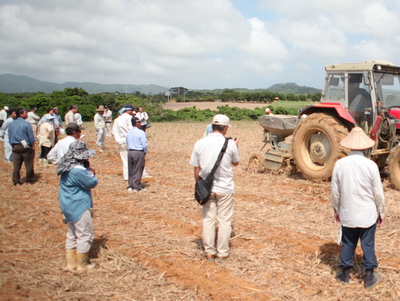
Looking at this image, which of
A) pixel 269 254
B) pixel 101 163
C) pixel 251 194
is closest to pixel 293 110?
pixel 101 163

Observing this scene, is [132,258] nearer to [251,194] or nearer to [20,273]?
[20,273]

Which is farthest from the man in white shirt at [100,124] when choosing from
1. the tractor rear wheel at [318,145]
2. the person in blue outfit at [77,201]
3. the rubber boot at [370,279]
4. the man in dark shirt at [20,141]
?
the rubber boot at [370,279]

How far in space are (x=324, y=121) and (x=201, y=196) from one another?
4364 millimetres

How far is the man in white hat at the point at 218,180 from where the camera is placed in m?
4.24

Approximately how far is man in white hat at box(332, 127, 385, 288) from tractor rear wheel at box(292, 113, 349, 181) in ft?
12.4

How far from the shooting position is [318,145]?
799 centimetres

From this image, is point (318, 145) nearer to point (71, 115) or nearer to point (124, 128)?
point (124, 128)

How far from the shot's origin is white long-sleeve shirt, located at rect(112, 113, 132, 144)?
26.5 ft

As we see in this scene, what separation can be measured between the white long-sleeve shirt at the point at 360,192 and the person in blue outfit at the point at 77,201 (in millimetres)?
2512

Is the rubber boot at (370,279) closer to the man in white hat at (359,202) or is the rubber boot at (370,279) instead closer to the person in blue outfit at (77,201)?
the man in white hat at (359,202)

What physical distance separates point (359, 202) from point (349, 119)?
13.8 feet

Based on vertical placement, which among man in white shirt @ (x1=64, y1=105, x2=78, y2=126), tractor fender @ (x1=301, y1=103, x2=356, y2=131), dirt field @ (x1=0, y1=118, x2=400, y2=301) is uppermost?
tractor fender @ (x1=301, y1=103, x2=356, y2=131)

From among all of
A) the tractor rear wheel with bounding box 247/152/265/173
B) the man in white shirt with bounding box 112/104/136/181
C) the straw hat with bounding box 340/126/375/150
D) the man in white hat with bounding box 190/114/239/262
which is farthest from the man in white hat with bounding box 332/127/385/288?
the tractor rear wheel with bounding box 247/152/265/173

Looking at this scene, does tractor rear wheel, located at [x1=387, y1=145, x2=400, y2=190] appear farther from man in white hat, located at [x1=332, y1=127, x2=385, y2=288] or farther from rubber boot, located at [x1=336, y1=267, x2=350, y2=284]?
rubber boot, located at [x1=336, y1=267, x2=350, y2=284]
